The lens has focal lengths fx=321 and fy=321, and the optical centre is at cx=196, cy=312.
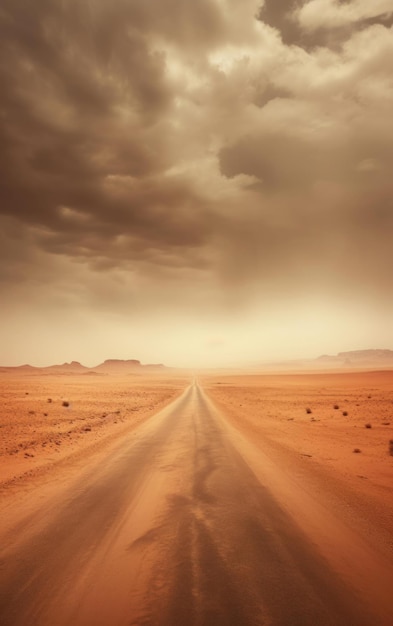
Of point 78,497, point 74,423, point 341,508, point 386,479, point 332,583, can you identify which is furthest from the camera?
point 74,423

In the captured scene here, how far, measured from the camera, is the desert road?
341cm

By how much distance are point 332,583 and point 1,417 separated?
22767 mm

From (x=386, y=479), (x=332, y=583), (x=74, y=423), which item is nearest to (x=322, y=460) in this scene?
(x=386, y=479)

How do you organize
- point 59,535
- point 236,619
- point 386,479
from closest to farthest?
point 236,619, point 59,535, point 386,479

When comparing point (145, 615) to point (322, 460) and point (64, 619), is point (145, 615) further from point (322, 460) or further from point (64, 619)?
point (322, 460)

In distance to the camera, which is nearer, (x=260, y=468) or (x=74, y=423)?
(x=260, y=468)

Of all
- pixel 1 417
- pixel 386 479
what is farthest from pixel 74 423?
pixel 386 479

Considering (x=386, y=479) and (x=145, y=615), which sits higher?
(x=145, y=615)

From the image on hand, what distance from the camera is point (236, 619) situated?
3266 millimetres

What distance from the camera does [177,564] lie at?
4293 millimetres

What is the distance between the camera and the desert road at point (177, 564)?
134 inches

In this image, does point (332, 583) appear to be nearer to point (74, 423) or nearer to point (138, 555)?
point (138, 555)

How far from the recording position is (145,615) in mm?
3385

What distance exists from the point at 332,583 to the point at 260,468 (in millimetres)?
5284
